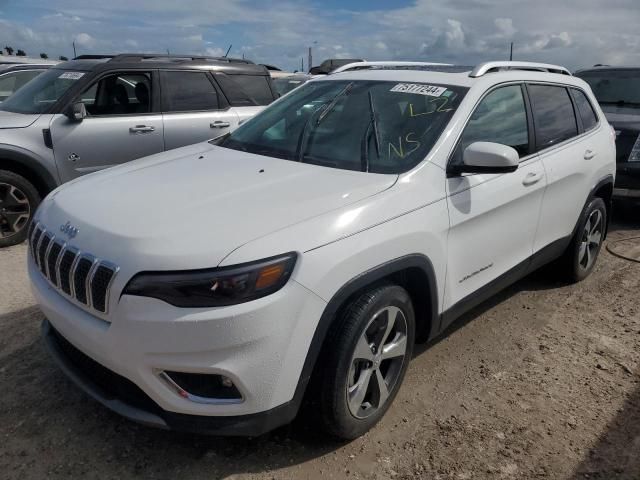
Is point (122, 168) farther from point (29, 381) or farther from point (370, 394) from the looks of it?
point (370, 394)

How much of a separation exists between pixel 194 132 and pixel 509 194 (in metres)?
4.06

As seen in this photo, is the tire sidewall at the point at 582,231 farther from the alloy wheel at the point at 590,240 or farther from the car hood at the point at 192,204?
the car hood at the point at 192,204

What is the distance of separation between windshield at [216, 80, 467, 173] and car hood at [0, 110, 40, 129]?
2.93 meters

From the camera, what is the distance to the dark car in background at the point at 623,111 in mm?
6391

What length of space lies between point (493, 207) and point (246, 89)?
454 centimetres

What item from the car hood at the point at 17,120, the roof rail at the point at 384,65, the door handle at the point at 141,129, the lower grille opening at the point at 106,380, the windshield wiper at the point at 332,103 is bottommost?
the lower grille opening at the point at 106,380

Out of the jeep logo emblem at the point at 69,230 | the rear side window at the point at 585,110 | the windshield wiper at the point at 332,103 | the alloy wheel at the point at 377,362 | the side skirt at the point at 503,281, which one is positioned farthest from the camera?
the rear side window at the point at 585,110

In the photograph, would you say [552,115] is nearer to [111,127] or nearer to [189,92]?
[189,92]

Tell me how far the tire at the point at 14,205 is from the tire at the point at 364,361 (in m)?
4.31

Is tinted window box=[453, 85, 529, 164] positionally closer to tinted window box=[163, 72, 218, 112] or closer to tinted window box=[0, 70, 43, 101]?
tinted window box=[163, 72, 218, 112]

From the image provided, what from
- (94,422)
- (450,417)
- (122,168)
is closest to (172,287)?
(94,422)

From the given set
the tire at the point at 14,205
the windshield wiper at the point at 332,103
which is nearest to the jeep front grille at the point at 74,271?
the windshield wiper at the point at 332,103

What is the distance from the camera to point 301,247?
224cm

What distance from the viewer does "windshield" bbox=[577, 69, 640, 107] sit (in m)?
7.68
